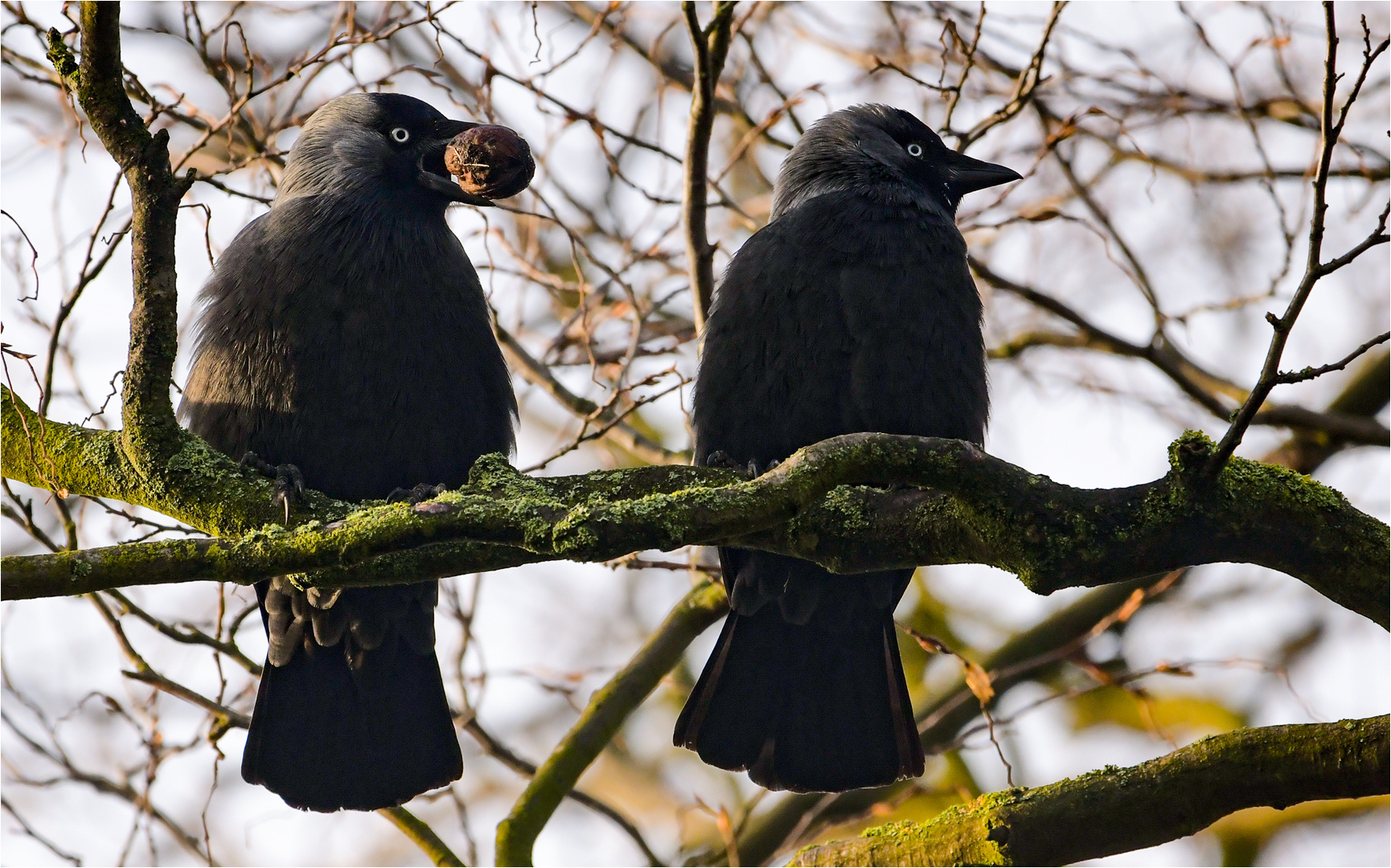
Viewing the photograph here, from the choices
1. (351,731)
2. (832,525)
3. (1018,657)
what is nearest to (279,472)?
(351,731)

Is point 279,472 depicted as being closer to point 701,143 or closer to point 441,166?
point 441,166

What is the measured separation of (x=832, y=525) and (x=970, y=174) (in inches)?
78.9

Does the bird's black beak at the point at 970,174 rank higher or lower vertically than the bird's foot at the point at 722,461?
higher

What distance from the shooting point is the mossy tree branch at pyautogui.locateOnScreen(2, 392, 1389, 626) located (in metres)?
2.66

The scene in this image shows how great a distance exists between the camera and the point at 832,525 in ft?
11.3

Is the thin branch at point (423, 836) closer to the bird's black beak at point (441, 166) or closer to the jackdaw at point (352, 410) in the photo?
the jackdaw at point (352, 410)

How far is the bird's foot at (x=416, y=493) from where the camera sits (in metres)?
3.95

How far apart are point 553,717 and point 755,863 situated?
4.21 m

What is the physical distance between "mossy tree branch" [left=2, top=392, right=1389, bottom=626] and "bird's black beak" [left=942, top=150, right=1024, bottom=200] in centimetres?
183

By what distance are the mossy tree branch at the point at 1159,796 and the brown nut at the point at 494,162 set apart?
7.76 feet

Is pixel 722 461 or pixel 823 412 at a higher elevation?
pixel 823 412

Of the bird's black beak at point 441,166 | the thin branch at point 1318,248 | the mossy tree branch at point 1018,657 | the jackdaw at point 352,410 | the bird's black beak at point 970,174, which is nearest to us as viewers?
the thin branch at point 1318,248

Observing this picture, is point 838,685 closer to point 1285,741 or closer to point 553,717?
point 1285,741

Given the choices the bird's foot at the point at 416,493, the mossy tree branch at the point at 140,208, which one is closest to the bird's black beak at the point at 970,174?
the bird's foot at the point at 416,493
